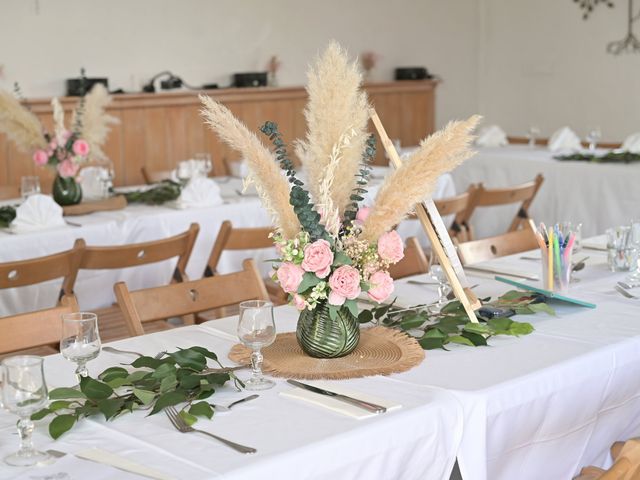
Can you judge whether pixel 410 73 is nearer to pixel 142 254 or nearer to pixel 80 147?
pixel 80 147

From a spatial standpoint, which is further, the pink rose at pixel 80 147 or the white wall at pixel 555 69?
the white wall at pixel 555 69

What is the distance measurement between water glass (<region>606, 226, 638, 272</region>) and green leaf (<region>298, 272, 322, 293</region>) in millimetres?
1535

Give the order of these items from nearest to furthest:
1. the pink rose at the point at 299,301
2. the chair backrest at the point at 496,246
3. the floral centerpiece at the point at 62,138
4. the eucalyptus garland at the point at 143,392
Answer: the eucalyptus garland at the point at 143,392
the pink rose at the point at 299,301
the chair backrest at the point at 496,246
the floral centerpiece at the point at 62,138

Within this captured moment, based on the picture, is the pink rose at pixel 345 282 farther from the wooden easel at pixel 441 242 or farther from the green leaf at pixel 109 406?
the green leaf at pixel 109 406

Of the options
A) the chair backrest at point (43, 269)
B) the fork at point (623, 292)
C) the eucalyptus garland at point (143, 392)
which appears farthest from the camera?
the chair backrest at point (43, 269)

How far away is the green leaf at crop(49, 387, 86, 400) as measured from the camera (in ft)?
7.21

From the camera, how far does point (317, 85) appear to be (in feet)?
7.91

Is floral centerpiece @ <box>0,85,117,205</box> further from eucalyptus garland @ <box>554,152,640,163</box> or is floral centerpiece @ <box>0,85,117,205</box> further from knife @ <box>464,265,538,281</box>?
eucalyptus garland @ <box>554,152,640,163</box>

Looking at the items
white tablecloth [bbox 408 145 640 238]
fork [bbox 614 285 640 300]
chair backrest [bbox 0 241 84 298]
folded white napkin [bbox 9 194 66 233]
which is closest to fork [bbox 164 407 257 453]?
fork [bbox 614 285 640 300]

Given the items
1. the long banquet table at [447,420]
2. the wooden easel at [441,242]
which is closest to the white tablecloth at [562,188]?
the long banquet table at [447,420]

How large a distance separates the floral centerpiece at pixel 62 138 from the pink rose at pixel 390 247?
2894mm

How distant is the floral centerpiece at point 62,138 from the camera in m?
4.93

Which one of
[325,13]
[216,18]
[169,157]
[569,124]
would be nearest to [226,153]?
[169,157]

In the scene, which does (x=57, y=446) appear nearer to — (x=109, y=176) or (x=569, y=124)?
(x=109, y=176)
